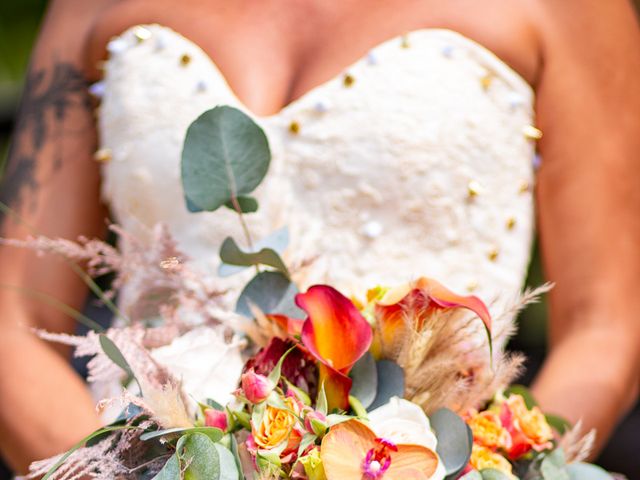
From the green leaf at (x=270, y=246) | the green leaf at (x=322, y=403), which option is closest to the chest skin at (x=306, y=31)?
the green leaf at (x=270, y=246)

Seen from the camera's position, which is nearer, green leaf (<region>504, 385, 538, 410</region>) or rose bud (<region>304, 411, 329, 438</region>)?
rose bud (<region>304, 411, 329, 438</region>)

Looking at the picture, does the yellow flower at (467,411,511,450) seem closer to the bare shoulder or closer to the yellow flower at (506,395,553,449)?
the yellow flower at (506,395,553,449)

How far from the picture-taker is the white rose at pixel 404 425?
655 millimetres

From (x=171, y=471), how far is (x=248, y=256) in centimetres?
20

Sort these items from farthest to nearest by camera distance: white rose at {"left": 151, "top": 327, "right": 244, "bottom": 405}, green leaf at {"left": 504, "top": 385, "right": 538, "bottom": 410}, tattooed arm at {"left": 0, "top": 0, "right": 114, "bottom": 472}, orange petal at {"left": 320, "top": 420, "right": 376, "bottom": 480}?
tattooed arm at {"left": 0, "top": 0, "right": 114, "bottom": 472}, green leaf at {"left": 504, "top": 385, "right": 538, "bottom": 410}, white rose at {"left": 151, "top": 327, "right": 244, "bottom": 405}, orange petal at {"left": 320, "top": 420, "right": 376, "bottom": 480}

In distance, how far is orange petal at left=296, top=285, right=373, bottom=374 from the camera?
684 millimetres

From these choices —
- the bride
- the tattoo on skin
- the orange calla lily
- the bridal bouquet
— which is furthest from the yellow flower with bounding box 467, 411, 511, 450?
the tattoo on skin

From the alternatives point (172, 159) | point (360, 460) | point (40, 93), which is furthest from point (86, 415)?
point (360, 460)

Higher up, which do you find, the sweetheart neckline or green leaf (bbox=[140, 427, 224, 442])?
the sweetheart neckline

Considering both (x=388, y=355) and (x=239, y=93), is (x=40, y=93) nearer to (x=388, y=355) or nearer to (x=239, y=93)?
(x=239, y=93)

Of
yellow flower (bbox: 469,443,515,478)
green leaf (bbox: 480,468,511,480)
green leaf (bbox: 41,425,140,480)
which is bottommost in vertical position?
green leaf (bbox: 41,425,140,480)

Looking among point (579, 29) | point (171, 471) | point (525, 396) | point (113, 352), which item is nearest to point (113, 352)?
point (113, 352)

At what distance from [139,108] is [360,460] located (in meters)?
0.62

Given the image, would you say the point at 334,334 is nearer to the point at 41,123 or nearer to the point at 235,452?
the point at 235,452
